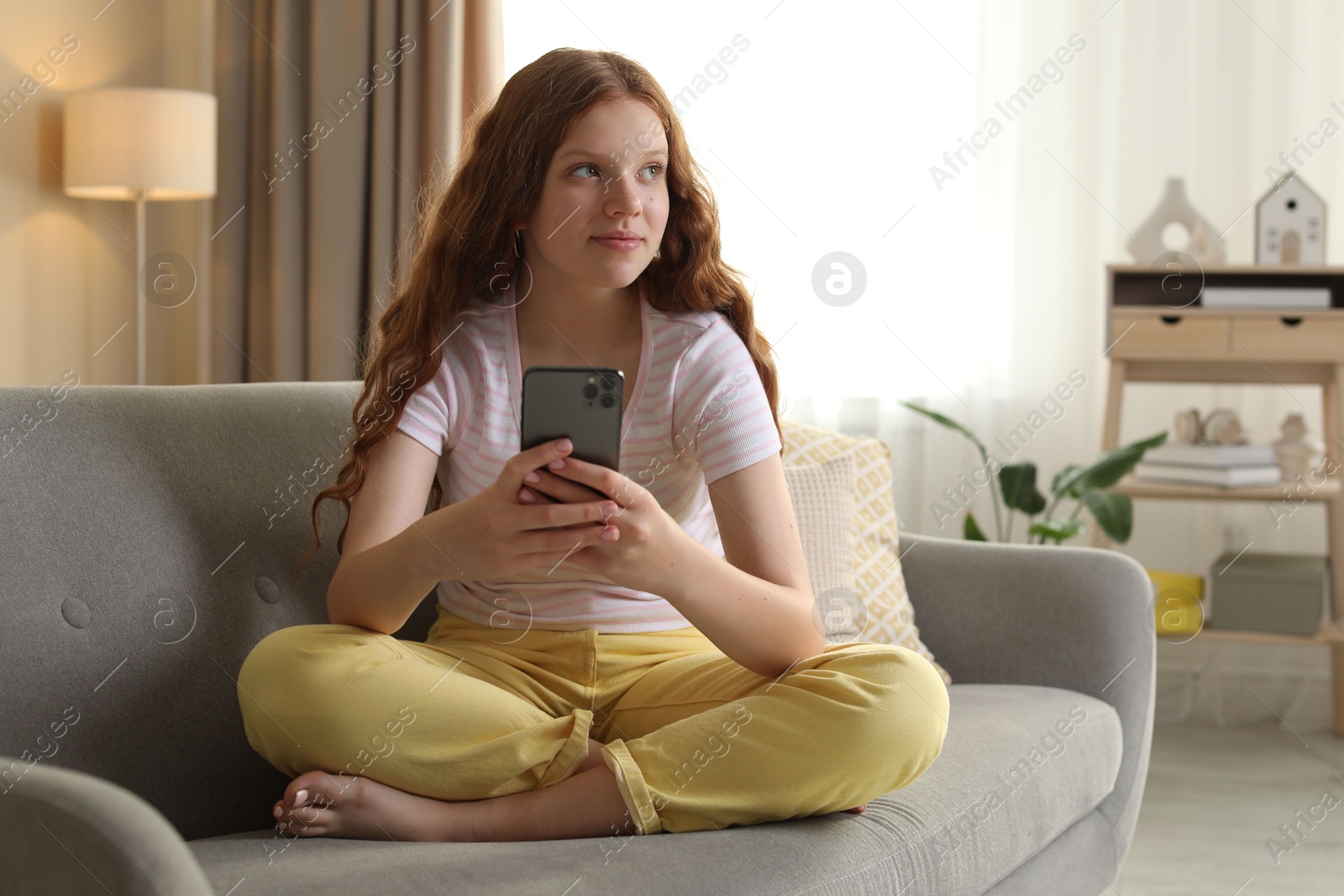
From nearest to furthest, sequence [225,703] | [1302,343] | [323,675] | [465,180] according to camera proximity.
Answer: [323,675]
[225,703]
[465,180]
[1302,343]

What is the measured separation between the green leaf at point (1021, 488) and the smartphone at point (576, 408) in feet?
5.18

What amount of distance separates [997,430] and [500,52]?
146cm

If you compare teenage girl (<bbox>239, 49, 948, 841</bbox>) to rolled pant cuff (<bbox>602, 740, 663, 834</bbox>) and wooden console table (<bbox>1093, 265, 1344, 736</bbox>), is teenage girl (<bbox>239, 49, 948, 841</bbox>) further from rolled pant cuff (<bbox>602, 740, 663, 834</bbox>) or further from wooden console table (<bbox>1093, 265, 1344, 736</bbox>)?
wooden console table (<bbox>1093, 265, 1344, 736</bbox>)

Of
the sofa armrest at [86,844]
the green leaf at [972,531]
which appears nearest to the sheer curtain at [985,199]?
the green leaf at [972,531]

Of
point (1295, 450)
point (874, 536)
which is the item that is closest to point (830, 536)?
point (874, 536)

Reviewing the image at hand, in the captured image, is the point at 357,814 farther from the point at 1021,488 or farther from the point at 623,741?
the point at 1021,488

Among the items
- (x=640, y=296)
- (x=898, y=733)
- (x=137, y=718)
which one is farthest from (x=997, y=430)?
(x=137, y=718)

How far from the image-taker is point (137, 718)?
1.12 meters

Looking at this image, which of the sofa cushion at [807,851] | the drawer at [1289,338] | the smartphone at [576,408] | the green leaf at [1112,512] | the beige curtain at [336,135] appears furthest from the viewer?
the beige curtain at [336,135]

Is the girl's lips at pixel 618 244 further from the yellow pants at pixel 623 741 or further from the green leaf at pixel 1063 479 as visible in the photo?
the green leaf at pixel 1063 479

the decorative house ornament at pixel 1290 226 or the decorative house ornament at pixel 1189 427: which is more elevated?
the decorative house ornament at pixel 1290 226

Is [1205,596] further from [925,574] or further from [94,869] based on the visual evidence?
[94,869]

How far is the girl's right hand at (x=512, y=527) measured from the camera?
0.99 meters

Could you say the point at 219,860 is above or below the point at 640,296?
below
